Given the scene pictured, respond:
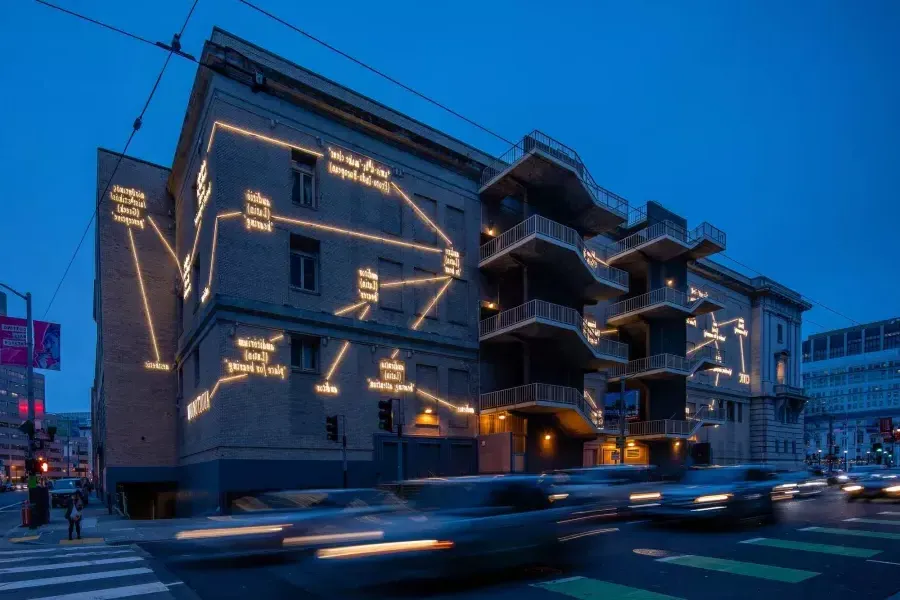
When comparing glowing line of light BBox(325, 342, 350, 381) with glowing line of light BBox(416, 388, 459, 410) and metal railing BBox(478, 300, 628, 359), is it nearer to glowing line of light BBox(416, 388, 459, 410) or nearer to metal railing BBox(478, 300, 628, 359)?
glowing line of light BBox(416, 388, 459, 410)

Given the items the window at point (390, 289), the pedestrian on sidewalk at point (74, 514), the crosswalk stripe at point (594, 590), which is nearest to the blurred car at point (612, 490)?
the crosswalk stripe at point (594, 590)

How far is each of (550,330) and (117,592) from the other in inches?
845

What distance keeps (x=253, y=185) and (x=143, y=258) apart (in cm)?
1083

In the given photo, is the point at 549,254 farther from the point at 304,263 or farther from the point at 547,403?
the point at 304,263

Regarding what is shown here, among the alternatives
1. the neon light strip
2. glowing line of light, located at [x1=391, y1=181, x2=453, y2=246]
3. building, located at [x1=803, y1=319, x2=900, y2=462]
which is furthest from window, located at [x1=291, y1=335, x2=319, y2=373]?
building, located at [x1=803, y1=319, x2=900, y2=462]

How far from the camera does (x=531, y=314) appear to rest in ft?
89.1

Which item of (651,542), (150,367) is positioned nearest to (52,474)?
(150,367)

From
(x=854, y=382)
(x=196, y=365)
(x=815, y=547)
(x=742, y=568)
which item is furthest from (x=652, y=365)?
(x=854, y=382)

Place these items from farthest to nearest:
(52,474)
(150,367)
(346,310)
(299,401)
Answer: (52,474)
(150,367)
(346,310)
(299,401)

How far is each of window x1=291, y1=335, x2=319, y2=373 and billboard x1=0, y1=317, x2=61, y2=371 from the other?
8302 mm

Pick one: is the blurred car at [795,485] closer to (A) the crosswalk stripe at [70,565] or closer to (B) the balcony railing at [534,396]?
(B) the balcony railing at [534,396]

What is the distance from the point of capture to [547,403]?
26703mm

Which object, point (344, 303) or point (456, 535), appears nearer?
point (456, 535)

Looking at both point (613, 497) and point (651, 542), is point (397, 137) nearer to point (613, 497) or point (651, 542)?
point (613, 497)
